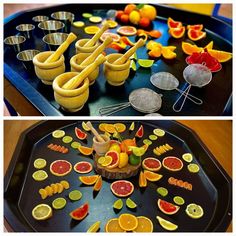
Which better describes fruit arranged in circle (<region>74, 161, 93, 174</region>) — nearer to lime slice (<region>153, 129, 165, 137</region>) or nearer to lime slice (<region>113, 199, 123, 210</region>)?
lime slice (<region>113, 199, 123, 210</region>)

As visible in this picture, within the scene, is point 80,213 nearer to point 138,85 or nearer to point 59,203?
point 59,203

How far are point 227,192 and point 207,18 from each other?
33.1 inches

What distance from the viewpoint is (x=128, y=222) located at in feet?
2.75

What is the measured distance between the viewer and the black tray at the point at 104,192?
32.6 inches

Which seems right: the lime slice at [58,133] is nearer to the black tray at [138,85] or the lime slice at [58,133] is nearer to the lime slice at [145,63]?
the black tray at [138,85]

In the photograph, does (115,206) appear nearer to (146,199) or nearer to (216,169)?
(146,199)

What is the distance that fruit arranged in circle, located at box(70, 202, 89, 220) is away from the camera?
83 cm

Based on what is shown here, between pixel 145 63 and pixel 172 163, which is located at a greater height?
pixel 145 63

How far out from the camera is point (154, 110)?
922 mm

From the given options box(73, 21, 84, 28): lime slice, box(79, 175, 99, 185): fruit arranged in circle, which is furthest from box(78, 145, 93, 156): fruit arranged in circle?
box(73, 21, 84, 28): lime slice

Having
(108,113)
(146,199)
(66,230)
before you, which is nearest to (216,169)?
(146,199)

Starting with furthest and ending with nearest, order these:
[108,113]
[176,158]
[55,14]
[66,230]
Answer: [55,14] → [176,158] → [108,113] → [66,230]

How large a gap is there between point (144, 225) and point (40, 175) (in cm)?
35

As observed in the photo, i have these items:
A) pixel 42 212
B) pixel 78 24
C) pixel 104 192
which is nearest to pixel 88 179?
pixel 104 192
